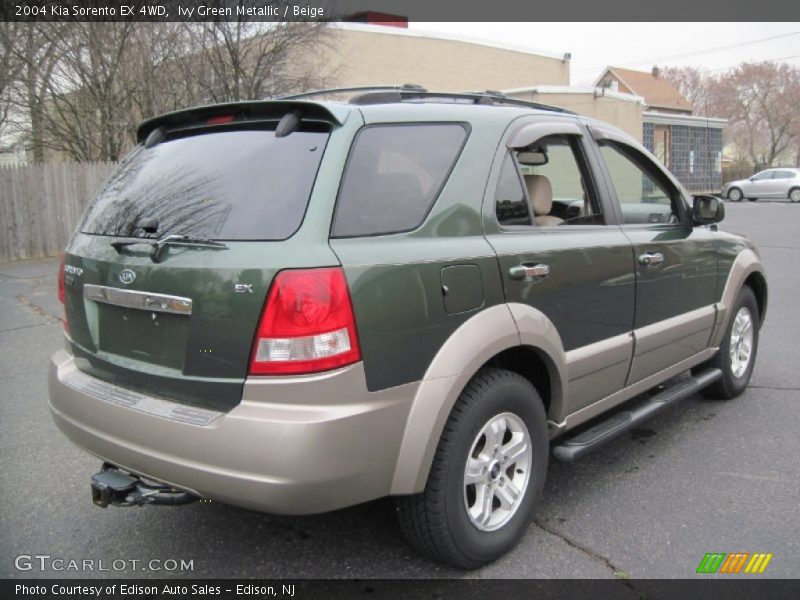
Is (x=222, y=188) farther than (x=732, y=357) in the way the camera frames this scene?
No

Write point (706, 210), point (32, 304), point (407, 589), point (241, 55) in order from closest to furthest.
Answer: point (407, 589) → point (706, 210) → point (32, 304) → point (241, 55)

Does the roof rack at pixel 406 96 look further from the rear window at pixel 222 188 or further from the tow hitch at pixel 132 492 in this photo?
the tow hitch at pixel 132 492

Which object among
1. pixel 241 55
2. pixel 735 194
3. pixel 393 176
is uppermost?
pixel 241 55

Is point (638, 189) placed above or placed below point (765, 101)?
below

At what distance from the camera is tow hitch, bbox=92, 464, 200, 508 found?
8.13ft

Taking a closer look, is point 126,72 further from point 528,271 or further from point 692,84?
point 692,84

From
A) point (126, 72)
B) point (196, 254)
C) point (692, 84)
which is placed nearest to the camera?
point (196, 254)

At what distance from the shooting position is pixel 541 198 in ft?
11.4

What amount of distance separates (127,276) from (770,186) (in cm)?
3551

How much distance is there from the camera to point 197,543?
2.99 meters

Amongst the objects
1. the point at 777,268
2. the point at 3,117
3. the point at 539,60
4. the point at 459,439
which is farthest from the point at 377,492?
the point at 539,60

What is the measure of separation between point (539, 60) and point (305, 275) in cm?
3283

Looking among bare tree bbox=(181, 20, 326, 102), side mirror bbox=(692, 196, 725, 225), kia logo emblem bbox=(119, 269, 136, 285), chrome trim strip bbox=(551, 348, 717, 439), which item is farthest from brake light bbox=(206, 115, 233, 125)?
bare tree bbox=(181, 20, 326, 102)

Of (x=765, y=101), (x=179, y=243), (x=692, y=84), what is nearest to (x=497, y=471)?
(x=179, y=243)
